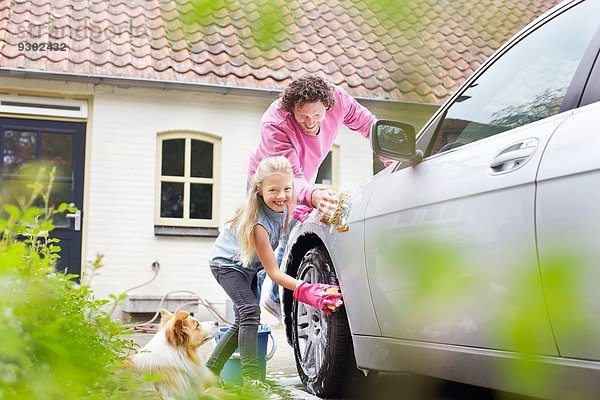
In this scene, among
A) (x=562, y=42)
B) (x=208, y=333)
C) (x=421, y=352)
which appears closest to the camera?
(x=562, y=42)

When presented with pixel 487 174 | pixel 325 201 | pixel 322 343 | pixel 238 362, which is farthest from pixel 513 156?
pixel 238 362

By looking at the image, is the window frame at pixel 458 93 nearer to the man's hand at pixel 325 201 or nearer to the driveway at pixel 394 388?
the man's hand at pixel 325 201

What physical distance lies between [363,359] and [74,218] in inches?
318

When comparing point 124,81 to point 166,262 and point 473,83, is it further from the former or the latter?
point 473,83

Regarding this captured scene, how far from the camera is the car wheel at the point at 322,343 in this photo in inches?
150

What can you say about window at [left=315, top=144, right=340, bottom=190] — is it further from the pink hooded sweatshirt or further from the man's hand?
the man's hand

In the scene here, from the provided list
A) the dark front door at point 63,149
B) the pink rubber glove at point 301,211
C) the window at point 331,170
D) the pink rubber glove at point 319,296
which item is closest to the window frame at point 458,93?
the pink rubber glove at point 319,296

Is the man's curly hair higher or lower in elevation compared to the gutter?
lower

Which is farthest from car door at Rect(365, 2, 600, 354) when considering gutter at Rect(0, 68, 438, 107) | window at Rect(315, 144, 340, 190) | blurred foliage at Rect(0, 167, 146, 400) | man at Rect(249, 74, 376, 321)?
window at Rect(315, 144, 340, 190)

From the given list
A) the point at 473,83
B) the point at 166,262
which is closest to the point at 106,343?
the point at 473,83

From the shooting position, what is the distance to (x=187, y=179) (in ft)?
37.4

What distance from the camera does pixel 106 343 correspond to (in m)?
2.13

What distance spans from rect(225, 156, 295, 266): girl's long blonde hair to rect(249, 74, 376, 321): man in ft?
0.52

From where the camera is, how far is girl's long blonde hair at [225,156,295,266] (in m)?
4.21
